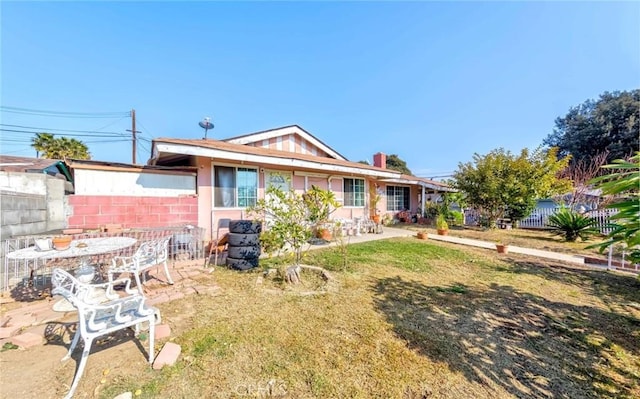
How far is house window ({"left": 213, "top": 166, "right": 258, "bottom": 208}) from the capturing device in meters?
8.20

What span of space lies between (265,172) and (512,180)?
12.5m

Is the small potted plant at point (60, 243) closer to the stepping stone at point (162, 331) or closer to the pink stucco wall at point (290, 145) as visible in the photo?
the stepping stone at point (162, 331)

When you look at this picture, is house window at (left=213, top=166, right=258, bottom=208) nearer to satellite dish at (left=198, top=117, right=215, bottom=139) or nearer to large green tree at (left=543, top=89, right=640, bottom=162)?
satellite dish at (left=198, top=117, right=215, bottom=139)

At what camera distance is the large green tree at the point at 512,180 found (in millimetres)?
12664

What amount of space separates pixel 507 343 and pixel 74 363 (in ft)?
16.3

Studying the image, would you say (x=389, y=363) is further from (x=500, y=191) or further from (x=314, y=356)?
(x=500, y=191)

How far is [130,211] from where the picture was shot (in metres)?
6.61

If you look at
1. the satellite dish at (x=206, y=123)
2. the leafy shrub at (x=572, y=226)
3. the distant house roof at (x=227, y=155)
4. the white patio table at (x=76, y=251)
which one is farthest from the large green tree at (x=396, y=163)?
the white patio table at (x=76, y=251)

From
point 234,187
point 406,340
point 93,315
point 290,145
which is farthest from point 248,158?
point 406,340

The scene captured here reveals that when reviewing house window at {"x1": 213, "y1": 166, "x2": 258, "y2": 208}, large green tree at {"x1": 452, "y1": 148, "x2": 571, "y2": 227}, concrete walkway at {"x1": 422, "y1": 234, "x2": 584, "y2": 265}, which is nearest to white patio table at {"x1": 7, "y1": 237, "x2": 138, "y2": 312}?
house window at {"x1": 213, "y1": 166, "x2": 258, "y2": 208}

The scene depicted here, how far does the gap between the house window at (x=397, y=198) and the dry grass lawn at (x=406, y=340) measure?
10442mm

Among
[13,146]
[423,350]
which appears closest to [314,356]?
[423,350]

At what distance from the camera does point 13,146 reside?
20.2 m

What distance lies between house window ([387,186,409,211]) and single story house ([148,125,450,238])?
64 millimetres
